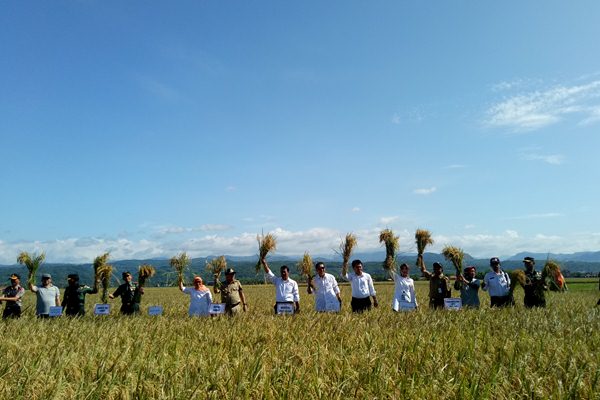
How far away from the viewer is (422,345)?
552cm

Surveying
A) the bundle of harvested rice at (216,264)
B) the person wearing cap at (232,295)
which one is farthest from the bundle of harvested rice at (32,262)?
the person wearing cap at (232,295)

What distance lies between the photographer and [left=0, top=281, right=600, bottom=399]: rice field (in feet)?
11.8

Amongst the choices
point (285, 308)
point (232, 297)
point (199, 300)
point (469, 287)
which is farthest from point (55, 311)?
point (469, 287)

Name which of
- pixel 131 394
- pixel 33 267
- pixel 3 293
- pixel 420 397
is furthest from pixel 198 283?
pixel 33 267

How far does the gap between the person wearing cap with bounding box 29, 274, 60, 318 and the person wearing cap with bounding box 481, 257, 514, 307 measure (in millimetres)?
10496

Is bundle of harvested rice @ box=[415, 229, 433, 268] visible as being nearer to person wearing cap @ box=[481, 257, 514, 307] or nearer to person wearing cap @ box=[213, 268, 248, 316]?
person wearing cap @ box=[481, 257, 514, 307]

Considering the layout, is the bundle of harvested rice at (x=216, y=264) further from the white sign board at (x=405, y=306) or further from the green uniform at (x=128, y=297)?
the white sign board at (x=405, y=306)

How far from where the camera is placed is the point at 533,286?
11109mm

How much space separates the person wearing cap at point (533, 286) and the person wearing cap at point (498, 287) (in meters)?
0.43

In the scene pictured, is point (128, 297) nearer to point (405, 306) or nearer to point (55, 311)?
point (55, 311)

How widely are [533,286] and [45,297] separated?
11.8m

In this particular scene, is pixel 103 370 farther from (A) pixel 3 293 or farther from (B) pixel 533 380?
(A) pixel 3 293

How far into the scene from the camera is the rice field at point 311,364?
11.8ft

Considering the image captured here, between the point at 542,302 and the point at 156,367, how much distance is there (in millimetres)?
10014
